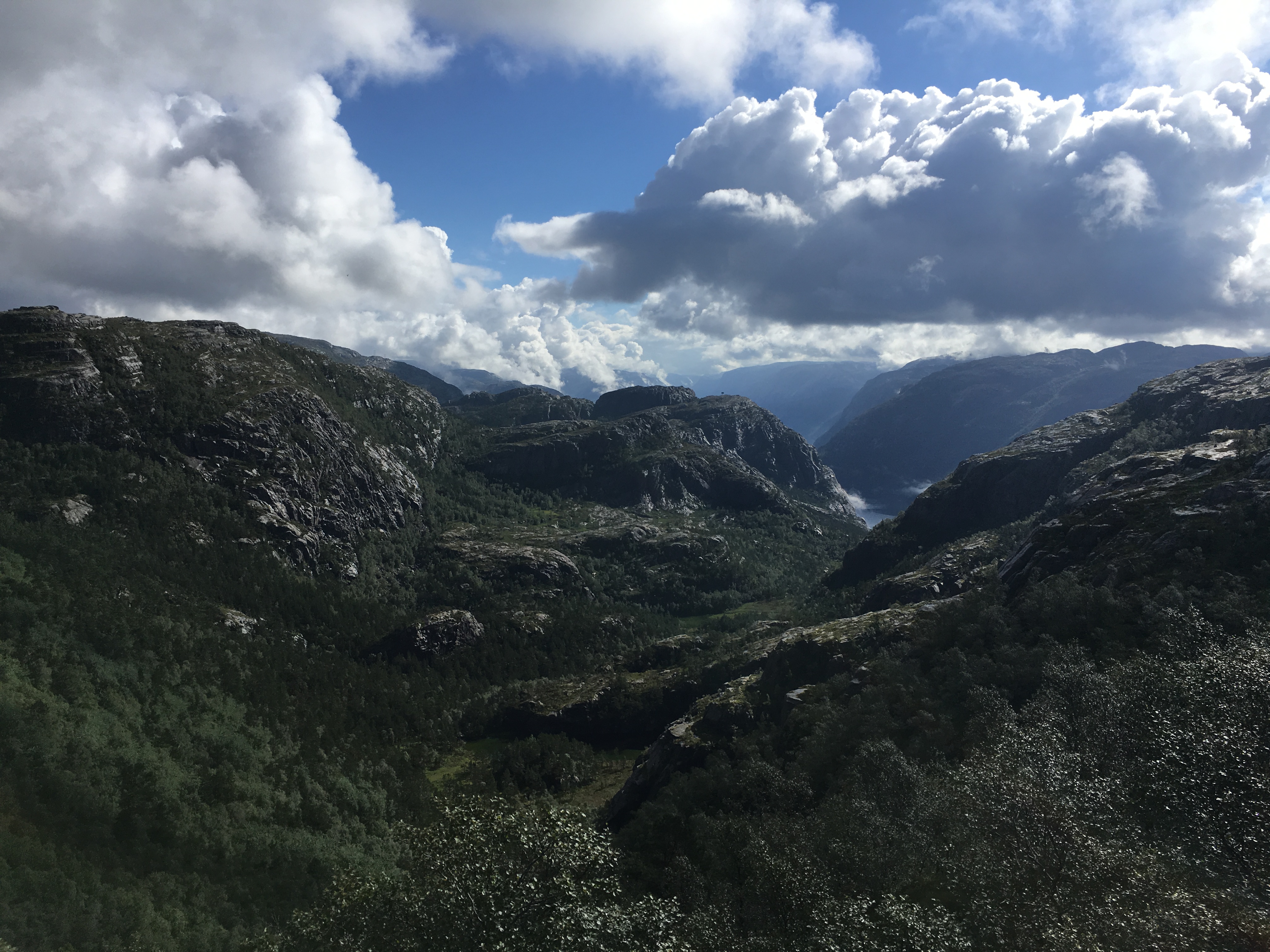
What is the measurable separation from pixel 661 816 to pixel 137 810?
357 ft

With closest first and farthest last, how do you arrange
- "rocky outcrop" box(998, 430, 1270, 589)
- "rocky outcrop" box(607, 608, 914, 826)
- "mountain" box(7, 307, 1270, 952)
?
"mountain" box(7, 307, 1270, 952)
"rocky outcrop" box(998, 430, 1270, 589)
"rocky outcrop" box(607, 608, 914, 826)

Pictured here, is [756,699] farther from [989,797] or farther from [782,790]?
[989,797]

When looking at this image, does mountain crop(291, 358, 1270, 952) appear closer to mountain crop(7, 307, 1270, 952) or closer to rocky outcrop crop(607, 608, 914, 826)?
mountain crop(7, 307, 1270, 952)

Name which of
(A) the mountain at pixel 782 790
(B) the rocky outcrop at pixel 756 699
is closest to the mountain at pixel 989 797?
(A) the mountain at pixel 782 790

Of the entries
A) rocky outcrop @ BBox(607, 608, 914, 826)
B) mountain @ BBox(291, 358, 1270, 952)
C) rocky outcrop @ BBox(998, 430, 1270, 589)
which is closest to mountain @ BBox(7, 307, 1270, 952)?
mountain @ BBox(291, 358, 1270, 952)

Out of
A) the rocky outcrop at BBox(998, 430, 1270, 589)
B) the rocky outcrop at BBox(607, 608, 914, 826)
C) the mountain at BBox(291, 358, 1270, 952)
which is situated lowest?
the rocky outcrop at BBox(607, 608, 914, 826)

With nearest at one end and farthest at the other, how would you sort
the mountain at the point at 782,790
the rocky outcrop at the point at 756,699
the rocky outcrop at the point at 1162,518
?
1. the mountain at the point at 782,790
2. the rocky outcrop at the point at 1162,518
3. the rocky outcrop at the point at 756,699

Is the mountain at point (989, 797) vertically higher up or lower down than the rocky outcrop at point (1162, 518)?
lower down

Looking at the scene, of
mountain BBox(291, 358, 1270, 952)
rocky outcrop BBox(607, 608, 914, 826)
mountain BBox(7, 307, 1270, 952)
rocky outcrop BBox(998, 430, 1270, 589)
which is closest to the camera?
mountain BBox(291, 358, 1270, 952)

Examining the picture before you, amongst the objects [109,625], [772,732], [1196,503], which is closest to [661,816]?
[772,732]

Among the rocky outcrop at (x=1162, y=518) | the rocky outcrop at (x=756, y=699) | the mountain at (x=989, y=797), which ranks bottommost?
the rocky outcrop at (x=756, y=699)

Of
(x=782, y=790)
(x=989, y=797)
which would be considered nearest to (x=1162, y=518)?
(x=782, y=790)

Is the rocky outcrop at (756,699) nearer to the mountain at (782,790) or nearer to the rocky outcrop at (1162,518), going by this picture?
the mountain at (782,790)

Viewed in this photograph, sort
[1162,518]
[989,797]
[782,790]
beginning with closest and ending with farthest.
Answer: [989,797] → [782,790] → [1162,518]
